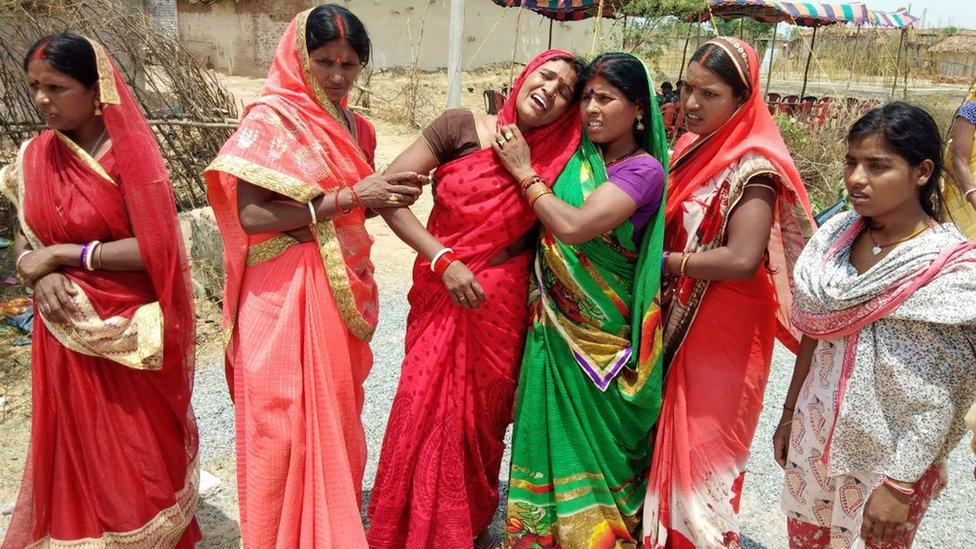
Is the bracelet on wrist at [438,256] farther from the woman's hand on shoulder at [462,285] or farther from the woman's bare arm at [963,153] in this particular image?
the woman's bare arm at [963,153]

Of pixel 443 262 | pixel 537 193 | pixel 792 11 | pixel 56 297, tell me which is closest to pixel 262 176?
pixel 443 262

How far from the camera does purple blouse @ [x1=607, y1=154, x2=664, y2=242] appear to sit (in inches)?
81.7

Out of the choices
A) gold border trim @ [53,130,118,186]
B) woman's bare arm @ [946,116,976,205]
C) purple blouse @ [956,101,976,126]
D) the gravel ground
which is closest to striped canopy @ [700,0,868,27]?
purple blouse @ [956,101,976,126]

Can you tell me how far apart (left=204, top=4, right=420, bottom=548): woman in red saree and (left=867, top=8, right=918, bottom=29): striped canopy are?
45.7 feet

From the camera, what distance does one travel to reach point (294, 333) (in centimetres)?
218

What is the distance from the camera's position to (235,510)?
2947mm

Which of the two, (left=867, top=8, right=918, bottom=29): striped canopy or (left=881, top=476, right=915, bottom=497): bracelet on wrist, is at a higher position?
(left=867, top=8, right=918, bottom=29): striped canopy

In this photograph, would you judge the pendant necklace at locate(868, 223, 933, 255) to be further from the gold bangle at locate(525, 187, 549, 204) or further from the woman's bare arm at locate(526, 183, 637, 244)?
the gold bangle at locate(525, 187, 549, 204)

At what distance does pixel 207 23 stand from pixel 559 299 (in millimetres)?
19866

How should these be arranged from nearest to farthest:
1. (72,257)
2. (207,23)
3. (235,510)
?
(72,257)
(235,510)
(207,23)

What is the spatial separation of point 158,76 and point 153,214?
16.7ft

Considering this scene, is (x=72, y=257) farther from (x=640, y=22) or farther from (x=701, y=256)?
(x=640, y=22)

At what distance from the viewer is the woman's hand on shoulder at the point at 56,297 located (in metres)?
2.06

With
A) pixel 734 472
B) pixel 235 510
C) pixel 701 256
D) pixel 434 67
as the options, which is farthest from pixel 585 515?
pixel 434 67
